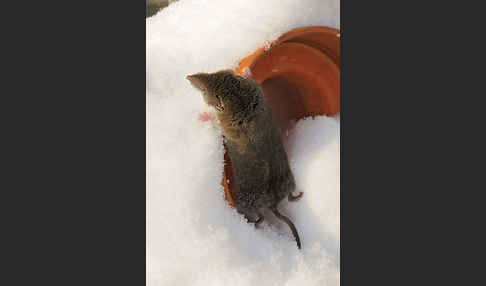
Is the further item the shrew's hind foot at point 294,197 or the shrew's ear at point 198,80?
the shrew's hind foot at point 294,197

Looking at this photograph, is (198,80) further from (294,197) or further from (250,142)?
(294,197)

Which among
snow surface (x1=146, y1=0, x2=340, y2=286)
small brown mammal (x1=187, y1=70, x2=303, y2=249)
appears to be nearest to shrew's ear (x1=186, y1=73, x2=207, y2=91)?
small brown mammal (x1=187, y1=70, x2=303, y2=249)

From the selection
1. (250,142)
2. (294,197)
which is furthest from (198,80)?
(294,197)

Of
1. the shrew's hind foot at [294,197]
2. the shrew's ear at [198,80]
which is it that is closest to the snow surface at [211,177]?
the shrew's hind foot at [294,197]

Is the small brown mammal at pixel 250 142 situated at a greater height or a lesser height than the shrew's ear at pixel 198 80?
lesser

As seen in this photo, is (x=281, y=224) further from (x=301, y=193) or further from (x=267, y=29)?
(x=267, y=29)

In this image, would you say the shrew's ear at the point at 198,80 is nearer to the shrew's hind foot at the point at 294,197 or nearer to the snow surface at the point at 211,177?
the snow surface at the point at 211,177

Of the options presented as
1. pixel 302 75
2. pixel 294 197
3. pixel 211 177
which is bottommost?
pixel 294 197
